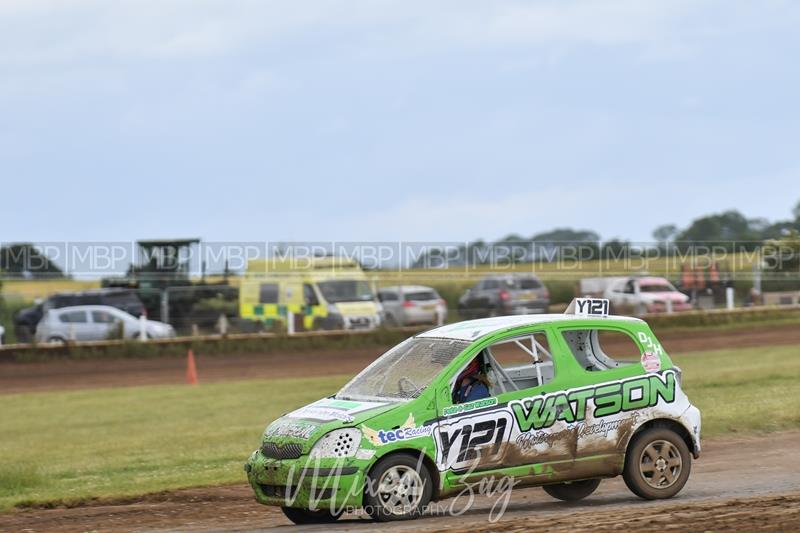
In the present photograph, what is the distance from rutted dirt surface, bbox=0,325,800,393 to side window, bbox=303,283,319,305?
7.13ft

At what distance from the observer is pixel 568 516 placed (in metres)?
8.91

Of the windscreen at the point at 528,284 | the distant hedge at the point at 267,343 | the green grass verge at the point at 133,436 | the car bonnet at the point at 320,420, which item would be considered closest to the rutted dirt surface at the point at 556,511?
the car bonnet at the point at 320,420

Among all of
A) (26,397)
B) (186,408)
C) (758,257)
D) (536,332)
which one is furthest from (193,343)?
(536,332)

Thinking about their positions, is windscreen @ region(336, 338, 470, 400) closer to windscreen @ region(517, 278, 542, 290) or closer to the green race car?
the green race car

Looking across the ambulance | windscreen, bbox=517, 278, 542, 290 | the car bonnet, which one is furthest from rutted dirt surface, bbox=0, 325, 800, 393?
the car bonnet

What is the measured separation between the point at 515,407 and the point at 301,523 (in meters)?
2.01

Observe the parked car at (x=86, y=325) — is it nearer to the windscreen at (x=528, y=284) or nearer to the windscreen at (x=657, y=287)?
the windscreen at (x=528, y=284)

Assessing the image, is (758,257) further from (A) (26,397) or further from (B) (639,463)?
(B) (639,463)

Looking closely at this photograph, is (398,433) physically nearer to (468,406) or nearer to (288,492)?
(468,406)

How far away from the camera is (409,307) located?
119 feet

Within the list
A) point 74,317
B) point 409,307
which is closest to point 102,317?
point 74,317

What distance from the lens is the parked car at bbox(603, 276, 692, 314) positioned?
37.3 metres

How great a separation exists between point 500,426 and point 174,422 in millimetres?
12818

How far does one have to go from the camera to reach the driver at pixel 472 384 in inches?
370
